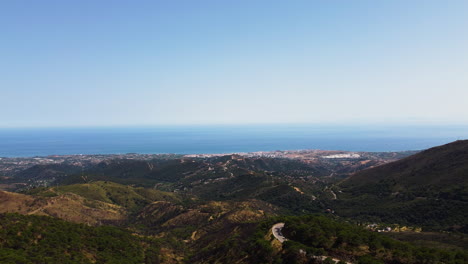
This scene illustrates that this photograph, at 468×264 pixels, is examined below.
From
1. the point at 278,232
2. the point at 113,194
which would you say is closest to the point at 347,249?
the point at 278,232

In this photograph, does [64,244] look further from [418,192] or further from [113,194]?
[418,192]

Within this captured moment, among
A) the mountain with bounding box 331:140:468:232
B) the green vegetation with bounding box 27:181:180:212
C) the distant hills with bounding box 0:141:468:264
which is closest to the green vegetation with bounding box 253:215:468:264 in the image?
the distant hills with bounding box 0:141:468:264

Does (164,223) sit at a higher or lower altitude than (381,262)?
lower

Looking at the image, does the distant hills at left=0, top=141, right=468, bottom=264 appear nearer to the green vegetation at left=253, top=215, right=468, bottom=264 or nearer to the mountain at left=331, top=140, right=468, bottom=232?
the green vegetation at left=253, top=215, right=468, bottom=264

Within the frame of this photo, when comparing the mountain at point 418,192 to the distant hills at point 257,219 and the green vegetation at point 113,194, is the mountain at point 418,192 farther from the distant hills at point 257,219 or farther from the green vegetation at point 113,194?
the green vegetation at point 113,194

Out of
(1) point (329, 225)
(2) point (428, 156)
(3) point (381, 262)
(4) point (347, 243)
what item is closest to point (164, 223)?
(1) point (329, 225)

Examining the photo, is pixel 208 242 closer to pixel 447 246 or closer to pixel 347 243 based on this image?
pixel 347 243
